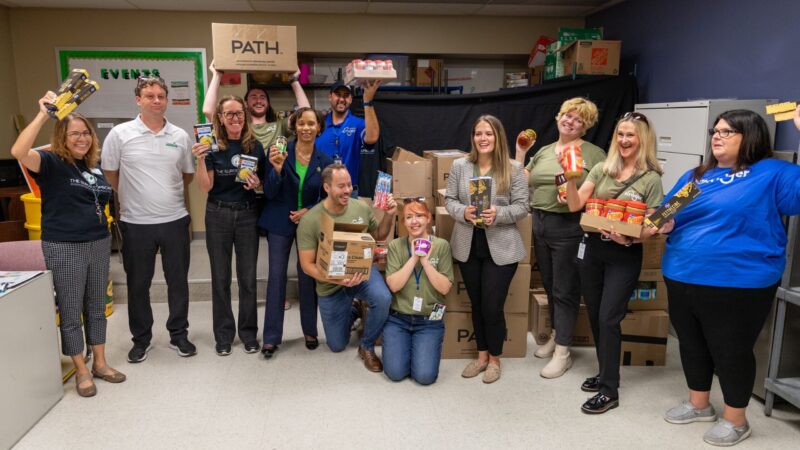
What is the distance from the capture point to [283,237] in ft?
10.6

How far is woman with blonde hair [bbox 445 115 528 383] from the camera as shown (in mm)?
2844

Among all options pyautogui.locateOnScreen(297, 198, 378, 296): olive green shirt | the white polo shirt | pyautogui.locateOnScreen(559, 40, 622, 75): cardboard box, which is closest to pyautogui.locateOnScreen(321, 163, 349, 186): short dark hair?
pyautogui.locateOnScreen(297, 198, 378, 296): olive green shirt

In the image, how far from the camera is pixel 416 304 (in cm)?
297

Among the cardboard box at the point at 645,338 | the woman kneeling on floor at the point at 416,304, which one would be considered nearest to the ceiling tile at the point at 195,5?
the woman kneeling on floor at the point at 416,304

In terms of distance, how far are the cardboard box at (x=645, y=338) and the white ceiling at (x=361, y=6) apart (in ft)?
10.7

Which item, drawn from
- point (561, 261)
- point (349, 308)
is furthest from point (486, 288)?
point (349, 308)

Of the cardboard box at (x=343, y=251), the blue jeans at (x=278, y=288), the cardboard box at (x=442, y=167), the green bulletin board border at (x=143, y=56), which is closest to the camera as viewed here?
the cardboard box at (x=343, y=251)

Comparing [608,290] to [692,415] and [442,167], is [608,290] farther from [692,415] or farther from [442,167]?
[442,167]

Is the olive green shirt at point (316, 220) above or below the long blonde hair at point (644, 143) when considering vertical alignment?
below

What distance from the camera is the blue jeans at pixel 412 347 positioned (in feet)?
9.76

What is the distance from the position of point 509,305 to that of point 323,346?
1.17m

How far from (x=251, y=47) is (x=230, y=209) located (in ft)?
2.95

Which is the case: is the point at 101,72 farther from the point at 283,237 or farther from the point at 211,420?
the point at 211,420

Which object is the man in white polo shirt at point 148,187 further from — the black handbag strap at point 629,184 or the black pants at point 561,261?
the black handbag strap at point 629,184
